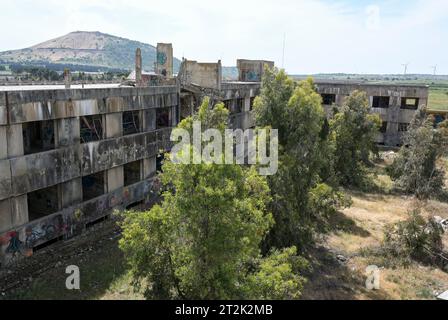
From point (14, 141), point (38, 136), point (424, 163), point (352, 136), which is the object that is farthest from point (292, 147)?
point (424, 163)

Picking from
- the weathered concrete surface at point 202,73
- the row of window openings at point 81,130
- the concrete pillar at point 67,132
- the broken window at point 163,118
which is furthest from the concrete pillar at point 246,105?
the concrete pillar at point 67,132

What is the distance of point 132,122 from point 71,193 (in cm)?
655

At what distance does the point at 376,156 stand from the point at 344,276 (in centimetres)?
2829

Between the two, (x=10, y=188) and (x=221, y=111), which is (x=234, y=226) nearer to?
(x=221, y=111)

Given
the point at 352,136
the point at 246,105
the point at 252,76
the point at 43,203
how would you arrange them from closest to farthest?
1. the point at 43,203
2. the point at 352,136
3. the point at 246,105
4. the point at 252,76

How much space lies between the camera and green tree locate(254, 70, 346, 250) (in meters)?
18.1

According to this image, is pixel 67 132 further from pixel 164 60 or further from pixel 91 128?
pixel 164 60

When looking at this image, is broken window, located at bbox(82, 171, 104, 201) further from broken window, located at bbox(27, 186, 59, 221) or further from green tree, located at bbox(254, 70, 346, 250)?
green tree, located at bbox(254, 70, 346, 250)

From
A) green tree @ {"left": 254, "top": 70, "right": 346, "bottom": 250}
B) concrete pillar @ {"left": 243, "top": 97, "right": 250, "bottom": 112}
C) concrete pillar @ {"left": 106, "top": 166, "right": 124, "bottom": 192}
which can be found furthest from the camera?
concrete pillar @ {"left": 243, "top": 97, "right": 250, "bottom": 112}

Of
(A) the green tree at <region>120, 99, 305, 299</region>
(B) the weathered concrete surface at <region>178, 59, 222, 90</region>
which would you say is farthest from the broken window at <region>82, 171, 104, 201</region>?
(A) the green tree at <region>120, 99, 305, 299</region>

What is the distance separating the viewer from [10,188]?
16906 millimetres

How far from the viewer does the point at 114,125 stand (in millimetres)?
22547

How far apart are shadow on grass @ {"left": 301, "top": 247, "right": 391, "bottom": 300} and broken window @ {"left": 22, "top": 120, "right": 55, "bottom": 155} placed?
1444cm

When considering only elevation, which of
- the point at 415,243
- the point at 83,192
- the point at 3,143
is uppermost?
the point at 3,143
